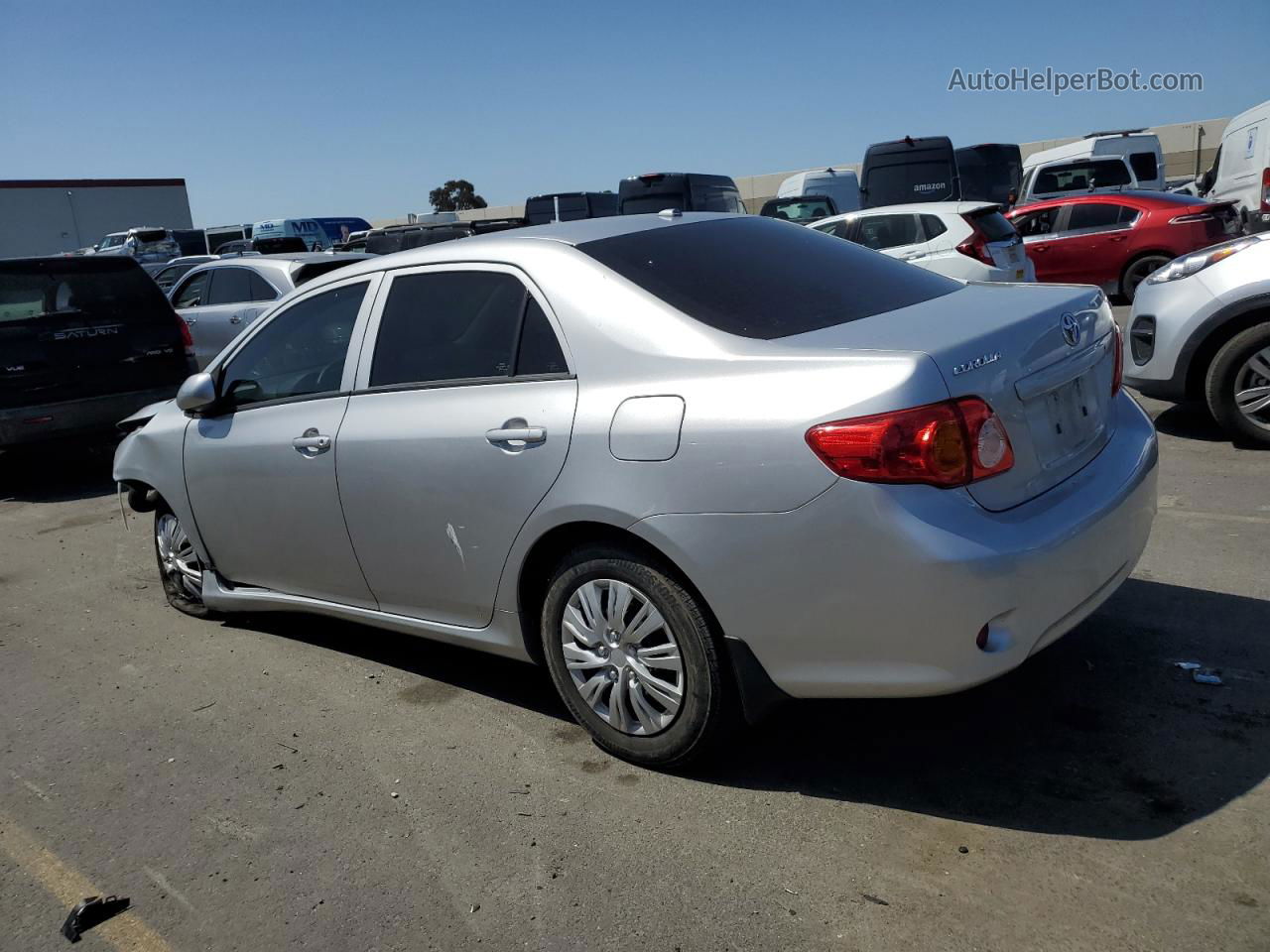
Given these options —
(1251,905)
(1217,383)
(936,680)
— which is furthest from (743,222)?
(1217,383)

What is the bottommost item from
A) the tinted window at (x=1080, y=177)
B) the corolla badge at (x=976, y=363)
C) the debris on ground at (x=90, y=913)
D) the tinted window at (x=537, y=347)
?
the debris on ground at (x=90, y=913)

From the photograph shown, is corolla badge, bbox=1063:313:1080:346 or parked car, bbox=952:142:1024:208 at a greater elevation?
parked car, bbox=952:142:1024:208

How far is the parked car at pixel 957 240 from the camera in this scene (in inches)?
467

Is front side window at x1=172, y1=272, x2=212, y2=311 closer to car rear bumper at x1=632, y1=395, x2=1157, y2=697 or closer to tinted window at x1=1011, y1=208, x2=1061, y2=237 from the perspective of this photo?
tinted window at x1=1011, y1=208, x2=1061, y2=237

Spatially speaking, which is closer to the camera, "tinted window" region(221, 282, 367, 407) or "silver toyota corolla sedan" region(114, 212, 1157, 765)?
"silver toyota corolla sedan" region(114, 212, 1157, 765)

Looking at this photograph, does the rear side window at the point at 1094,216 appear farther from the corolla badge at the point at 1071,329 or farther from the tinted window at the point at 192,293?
the corolla badge at the point at 1071,329

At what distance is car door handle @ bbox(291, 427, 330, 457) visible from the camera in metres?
4.33

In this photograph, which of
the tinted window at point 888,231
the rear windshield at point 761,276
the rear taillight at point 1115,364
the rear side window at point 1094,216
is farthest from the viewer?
the rear side window at point 1094,216

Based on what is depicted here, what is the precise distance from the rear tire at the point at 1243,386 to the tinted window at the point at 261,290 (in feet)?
27.9

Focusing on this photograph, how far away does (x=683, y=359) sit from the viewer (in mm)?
A: 3316

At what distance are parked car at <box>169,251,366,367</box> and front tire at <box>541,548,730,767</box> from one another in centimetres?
824

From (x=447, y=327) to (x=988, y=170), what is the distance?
25.6 meters

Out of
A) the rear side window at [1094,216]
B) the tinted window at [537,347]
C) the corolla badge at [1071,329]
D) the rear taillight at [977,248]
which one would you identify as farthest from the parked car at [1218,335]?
the rear side window at [1094,216]

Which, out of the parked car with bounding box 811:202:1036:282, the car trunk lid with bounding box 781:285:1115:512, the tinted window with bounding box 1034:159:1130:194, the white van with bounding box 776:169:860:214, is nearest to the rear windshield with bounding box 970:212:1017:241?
the parked car with bounding box 811:202:1036:282
